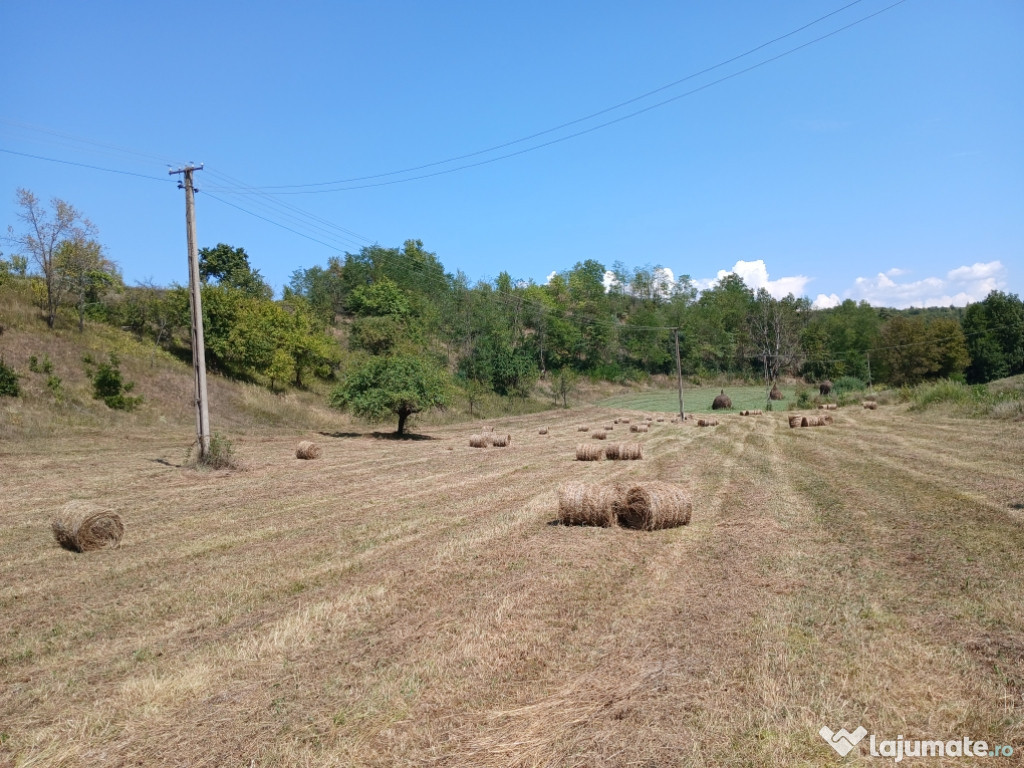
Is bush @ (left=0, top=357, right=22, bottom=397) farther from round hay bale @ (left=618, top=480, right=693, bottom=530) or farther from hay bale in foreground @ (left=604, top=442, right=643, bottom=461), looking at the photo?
round hay bale @ (left=618, top=480, right=693, bottom=530)

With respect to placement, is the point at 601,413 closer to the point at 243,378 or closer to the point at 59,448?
the point at 243,378

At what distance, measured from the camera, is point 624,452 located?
25281 millimetres

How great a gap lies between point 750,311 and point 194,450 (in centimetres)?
10541

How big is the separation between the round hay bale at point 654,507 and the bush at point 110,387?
35.4 metres

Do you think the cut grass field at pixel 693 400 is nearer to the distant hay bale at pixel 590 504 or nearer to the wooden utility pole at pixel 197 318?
the wooden utility pole at pixel 197 318

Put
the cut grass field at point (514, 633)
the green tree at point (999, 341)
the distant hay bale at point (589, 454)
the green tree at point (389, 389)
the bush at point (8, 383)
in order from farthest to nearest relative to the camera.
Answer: the green tree at point (999, 341), the green tree at point (389, 389), the bush at point (8, 383), the distant hay bale at point (589, 454), the cut grass field at point (514, 633)

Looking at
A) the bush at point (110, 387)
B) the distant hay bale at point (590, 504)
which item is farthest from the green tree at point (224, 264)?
the distant hay bale at point (590, 504)

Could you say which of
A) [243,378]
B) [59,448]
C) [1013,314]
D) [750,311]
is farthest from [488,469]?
[750,311]

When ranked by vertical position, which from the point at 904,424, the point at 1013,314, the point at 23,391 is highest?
the point at 1013,314

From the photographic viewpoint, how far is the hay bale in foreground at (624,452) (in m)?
25.1

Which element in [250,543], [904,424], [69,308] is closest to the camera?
[250,543]

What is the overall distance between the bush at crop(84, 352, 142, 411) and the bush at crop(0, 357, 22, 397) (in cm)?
445

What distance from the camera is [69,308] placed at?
48.3m

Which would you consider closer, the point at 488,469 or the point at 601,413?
the point at 488,469
